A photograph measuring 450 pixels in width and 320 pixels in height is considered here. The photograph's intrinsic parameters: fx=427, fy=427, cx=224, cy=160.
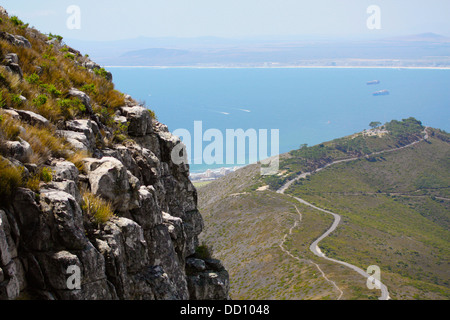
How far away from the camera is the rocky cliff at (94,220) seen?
6855mm

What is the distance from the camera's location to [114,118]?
1306 cm

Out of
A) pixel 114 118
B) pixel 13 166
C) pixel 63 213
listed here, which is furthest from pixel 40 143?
pixel 114 118

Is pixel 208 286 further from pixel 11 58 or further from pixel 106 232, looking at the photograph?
pixel 11 58

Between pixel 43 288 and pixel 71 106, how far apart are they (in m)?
5.54

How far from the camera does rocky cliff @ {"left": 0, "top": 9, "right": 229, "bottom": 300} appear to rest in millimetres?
6855

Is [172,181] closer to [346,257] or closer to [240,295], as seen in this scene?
[240,295]

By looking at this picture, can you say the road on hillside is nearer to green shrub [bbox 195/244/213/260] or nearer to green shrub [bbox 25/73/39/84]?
green shrub [bbox 195/244/213/260]

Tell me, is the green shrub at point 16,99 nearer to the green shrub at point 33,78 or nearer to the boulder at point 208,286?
the green shrub at point 33,78

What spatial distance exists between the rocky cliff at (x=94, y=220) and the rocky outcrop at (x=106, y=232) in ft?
0.06

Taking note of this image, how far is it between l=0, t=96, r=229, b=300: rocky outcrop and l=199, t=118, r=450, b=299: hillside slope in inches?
1332

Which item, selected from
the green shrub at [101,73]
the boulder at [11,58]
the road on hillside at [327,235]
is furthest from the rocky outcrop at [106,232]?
the road on hillside at [327,235]

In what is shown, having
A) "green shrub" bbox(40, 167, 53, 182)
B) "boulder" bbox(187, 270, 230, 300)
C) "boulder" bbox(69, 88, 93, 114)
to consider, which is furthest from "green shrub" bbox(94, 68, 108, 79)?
"green shrub" bbox(40, 167, 53, 182)

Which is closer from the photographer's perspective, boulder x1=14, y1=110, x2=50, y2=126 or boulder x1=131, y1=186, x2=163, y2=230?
boulder x1=14, y1=110, x2=50, y2=126

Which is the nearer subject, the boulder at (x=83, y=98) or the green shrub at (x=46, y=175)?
the green shrub at (x=46, y=175)
